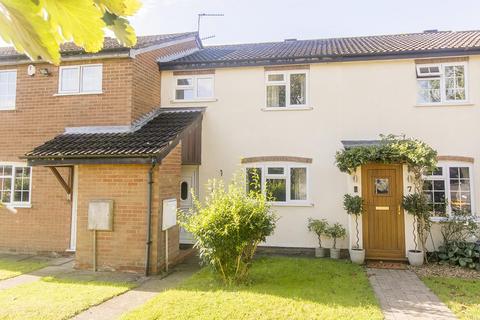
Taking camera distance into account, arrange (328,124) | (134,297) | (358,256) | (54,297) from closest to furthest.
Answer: (54,297) < (134,297) < (358,256) < (328,124)

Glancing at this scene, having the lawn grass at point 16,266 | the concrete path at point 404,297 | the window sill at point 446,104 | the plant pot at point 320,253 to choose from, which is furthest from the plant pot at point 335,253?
the lawn grass at point 16,266

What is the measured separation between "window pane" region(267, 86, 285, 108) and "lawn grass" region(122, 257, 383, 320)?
534 cm

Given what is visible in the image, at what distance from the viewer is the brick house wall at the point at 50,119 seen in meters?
10.4

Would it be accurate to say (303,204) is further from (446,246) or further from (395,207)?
(446,246)

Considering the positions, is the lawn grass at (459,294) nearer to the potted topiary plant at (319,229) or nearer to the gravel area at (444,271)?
the gravel area at (444,271)

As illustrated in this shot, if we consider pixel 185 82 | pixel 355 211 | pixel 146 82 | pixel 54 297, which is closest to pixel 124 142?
pixel 146 82

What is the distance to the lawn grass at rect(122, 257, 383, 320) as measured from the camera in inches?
222

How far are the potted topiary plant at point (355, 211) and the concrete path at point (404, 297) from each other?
60 cm

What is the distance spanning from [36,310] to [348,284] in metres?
5.95

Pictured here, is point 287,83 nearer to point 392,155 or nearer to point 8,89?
point 392,155

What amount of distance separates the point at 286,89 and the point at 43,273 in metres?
8.47

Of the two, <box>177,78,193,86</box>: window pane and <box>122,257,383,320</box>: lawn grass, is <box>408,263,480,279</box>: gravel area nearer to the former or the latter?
Result: <box>122,257,383,320</box>: lawn grass

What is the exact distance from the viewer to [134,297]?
6680mm

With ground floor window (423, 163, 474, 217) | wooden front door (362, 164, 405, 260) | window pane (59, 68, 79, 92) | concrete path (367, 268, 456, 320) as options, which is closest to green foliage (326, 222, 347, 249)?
wooden front door (362, 164, 405, 260)
